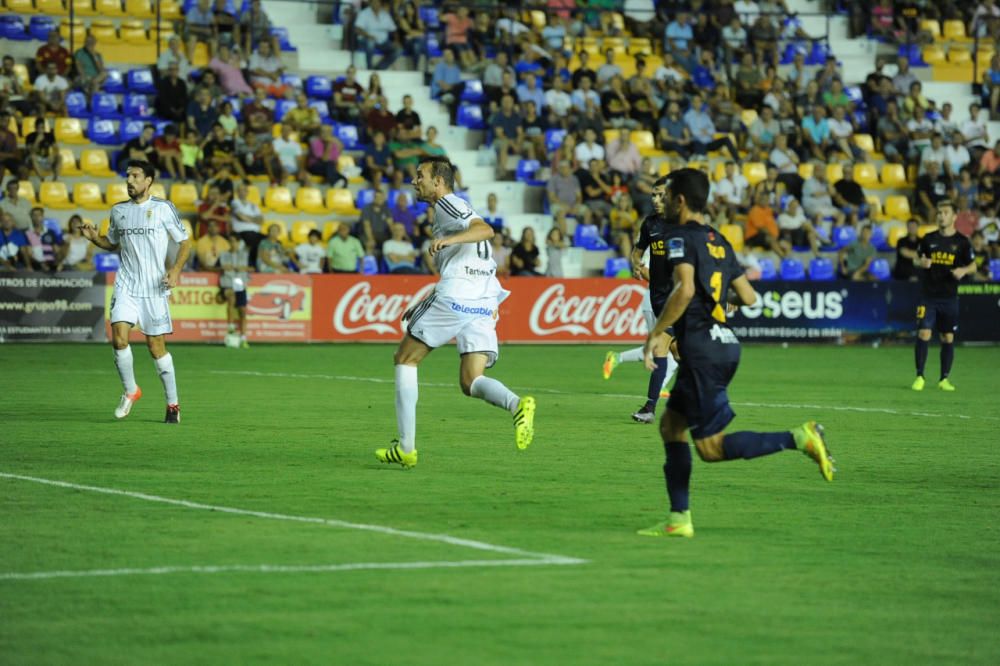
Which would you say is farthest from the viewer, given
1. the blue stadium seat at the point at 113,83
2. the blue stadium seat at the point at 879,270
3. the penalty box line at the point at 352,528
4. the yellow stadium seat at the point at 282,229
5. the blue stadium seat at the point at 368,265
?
the blue stadium seat at the point at 879,270

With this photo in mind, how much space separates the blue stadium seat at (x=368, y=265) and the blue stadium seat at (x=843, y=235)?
1034 centimetres

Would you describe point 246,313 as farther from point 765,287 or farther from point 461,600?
point 461,600

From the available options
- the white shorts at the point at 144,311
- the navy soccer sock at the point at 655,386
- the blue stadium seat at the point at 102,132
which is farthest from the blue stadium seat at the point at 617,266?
the white shorts at the point at 144,311

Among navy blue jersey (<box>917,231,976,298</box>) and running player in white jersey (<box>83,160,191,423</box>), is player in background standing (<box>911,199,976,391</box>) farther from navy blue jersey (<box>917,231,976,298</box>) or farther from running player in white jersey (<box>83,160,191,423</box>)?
running player in white jersey (<box>83,160,191,423</box>)

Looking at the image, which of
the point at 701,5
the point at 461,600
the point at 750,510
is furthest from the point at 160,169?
the point at 461,600

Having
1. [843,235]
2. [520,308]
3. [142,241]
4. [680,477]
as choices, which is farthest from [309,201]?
[680,477]

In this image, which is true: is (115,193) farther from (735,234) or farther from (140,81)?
(735,234)

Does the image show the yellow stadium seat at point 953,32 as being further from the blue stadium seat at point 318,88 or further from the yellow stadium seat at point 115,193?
the yellow stadium seat at point 115,193

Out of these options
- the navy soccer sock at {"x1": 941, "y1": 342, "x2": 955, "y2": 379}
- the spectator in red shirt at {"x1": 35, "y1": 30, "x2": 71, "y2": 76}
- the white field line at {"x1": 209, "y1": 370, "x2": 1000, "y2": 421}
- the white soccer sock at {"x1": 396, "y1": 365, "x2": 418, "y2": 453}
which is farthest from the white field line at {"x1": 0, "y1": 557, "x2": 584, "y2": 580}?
the spectator in red shirt at {"x1": 35, "y1": 30, "x2": 71, "y2": 76}

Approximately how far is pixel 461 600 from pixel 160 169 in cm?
2334

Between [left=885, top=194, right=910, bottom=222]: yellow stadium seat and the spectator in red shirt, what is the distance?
58.0ft

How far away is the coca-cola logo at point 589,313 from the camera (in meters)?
29.6

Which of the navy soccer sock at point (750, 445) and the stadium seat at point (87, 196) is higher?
the navy soccer sock at point (750, 445)

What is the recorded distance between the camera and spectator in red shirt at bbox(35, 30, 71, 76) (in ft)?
96.9
